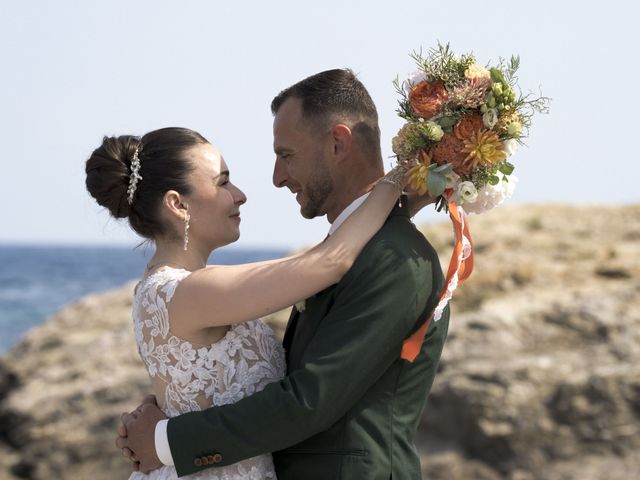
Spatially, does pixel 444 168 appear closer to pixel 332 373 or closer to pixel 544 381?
pixel 332 373

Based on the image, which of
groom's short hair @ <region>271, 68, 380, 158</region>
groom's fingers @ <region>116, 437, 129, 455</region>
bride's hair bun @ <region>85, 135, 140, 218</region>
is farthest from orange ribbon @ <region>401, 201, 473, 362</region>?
bride's hair bun @ <region>85, 135, 140, 218</region>

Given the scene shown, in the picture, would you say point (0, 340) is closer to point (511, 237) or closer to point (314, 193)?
point (511, 237)

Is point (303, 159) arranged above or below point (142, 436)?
above

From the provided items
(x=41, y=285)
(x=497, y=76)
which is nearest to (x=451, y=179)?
(x=497, y=76)

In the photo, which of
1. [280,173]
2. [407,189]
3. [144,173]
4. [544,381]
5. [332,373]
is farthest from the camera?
[544,381]

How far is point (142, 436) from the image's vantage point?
170 inches

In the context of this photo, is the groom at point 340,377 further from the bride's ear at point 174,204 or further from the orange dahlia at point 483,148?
the bride's ear at point 174,204

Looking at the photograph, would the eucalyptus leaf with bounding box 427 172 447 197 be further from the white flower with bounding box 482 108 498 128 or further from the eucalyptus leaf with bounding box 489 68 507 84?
the eucalyptus leaf with bounding box 489 68 507 84

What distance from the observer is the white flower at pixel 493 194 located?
4.20 metres

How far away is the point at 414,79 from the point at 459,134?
0.31 metres

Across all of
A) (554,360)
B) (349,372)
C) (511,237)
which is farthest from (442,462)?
(349,372)

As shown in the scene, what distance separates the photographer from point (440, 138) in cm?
417

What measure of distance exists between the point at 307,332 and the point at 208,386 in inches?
17.2

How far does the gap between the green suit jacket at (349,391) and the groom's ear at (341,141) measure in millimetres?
363
